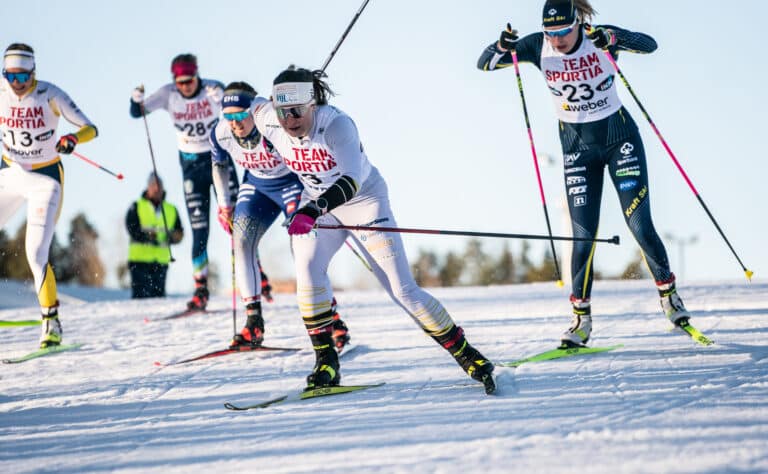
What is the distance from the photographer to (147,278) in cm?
1173

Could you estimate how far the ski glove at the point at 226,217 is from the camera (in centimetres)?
709

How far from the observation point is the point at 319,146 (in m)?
4.83

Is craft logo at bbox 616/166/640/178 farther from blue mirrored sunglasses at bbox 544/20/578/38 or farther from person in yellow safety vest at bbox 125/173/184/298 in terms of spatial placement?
person in yellow safety vest at bbox 125/173/184/298

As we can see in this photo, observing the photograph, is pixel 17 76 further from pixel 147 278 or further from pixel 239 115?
pixel 147 278

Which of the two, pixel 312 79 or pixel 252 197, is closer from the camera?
pixel 312 79

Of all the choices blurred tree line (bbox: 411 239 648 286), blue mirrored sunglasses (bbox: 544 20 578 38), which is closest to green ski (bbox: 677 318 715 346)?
blue mirrored sunglasses (bbox: 544 20 578 38)

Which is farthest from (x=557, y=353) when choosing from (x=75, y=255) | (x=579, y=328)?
(x=75, y=255)

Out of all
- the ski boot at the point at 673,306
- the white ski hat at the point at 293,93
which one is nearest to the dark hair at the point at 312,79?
the white ski hat at the point at 293,93

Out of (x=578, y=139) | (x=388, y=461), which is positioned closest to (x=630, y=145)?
(x=578, y=139)

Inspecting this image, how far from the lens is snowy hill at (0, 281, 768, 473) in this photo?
3.71 meters

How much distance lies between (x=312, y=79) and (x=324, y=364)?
1.56 m

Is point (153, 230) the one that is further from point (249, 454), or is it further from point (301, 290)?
point (249, 454)

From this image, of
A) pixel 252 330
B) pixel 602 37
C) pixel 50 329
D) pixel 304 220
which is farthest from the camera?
pixel 50 329

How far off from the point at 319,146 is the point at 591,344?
2672mm
